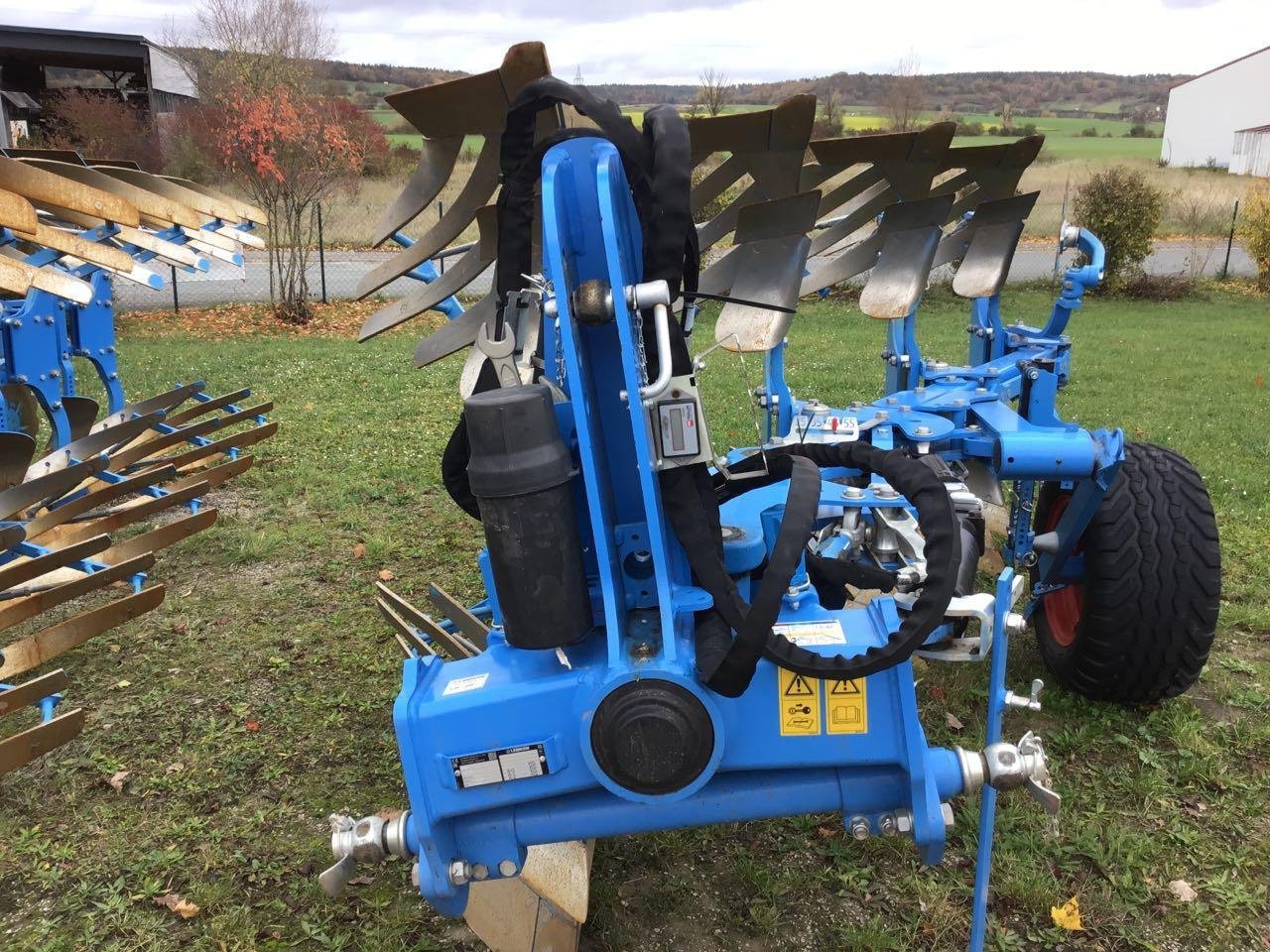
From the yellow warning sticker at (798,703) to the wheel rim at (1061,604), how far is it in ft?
7.51

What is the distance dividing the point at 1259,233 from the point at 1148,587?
15477 mm

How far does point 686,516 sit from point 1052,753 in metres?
2.16

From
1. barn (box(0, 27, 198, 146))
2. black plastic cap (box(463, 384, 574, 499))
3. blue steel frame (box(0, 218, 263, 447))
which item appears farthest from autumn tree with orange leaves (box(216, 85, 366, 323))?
black plastic cap (box(463, 384, 574, 499))

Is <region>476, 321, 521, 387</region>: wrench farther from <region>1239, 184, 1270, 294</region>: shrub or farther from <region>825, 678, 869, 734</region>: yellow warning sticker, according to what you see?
<region>1239, 184, 1270, 294</region>: shrub

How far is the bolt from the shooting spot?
6.45ft

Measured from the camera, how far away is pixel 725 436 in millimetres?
7535

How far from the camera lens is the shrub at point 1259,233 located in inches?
607

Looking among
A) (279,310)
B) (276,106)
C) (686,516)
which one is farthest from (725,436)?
(276,106)

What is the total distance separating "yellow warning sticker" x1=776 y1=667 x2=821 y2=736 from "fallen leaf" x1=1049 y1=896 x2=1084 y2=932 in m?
1.27

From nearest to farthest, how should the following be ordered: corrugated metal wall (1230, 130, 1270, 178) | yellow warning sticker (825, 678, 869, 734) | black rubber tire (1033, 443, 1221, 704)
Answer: yellow warning sticker (825, 678, 869, 734) → black rubber tire (1033, 443, 1221, 704) → corrugated metal wall (1230, 130, 1270, 178)

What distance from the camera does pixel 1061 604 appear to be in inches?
157

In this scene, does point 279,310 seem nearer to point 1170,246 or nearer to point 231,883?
point 231,883

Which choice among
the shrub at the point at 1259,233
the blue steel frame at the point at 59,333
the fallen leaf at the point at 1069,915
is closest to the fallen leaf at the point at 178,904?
the fallen leaf at the point at 1069,915

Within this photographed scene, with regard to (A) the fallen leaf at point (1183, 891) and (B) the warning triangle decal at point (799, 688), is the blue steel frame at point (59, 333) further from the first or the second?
(A) the fallen leaf at point (1183, 891)
